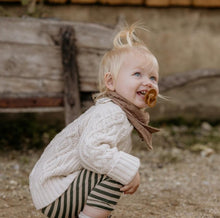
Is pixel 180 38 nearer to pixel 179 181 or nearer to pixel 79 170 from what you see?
pixel 179 181

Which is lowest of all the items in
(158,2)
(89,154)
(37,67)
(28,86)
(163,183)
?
(163,183)

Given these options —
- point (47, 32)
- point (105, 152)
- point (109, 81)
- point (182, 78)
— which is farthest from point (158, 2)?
point (105, 152)

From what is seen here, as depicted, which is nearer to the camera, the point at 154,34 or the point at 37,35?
the point at 37,35

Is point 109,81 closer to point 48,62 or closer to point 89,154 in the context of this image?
point 89,154

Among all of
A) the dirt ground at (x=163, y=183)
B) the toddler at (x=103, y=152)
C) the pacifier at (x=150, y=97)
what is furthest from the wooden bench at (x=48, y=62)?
the pacifier at (x=150, y=97)

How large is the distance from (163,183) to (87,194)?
1.31 m

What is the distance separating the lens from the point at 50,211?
188 cm

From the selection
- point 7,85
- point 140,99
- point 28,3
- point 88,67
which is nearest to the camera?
point 140,99

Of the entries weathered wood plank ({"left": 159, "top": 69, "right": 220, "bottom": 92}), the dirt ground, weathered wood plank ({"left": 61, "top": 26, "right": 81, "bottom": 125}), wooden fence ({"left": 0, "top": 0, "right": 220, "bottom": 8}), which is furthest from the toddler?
wooden fence ({"left": 0, "top": 0, "right": 220, "bottom": 8})

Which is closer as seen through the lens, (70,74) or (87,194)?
(87,194)

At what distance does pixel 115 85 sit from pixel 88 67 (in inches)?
50.5

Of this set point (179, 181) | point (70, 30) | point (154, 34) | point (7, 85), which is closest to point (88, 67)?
point (70, 30)

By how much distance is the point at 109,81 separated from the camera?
6.73ft

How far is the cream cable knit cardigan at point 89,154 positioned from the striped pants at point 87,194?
0.03m
